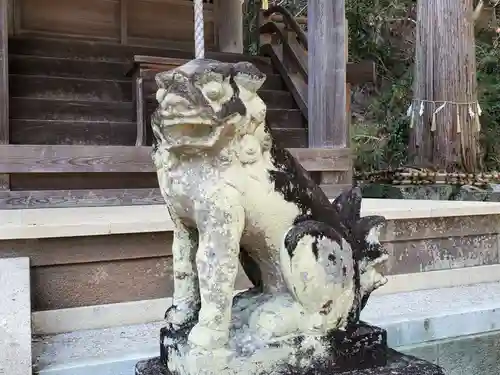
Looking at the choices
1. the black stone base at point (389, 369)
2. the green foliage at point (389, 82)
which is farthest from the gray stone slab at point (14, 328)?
the green foliage at point (389, 82)

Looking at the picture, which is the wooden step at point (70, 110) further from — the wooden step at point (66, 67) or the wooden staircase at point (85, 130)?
the wooden step at point (66, 67)

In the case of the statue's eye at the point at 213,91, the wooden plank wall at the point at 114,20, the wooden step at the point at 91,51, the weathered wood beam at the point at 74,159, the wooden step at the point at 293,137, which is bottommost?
the weathered wood beam at the point at 74,159

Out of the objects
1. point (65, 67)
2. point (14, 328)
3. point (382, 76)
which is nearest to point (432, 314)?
point (14, 328)

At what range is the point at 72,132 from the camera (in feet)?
16.0

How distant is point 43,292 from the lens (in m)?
2.54

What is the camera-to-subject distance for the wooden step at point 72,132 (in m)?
4.65

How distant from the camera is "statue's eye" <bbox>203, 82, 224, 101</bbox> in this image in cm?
126

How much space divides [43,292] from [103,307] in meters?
0.29

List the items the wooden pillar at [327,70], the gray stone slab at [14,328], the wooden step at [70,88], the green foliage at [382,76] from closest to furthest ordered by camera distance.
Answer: the gray stone slab at [14,328] → the wooden pillar at [327,70] → the wooden step at [70,88] → the green foliage at [382,76]

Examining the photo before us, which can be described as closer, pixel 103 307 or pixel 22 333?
pixel 22 333

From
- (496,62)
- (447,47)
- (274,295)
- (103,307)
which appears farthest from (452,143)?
(496,62)

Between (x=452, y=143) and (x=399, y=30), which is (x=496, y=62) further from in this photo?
(x=452, y=143)

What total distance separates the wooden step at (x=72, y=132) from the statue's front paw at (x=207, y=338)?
137 inches

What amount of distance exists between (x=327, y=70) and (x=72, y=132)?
2.31 m
